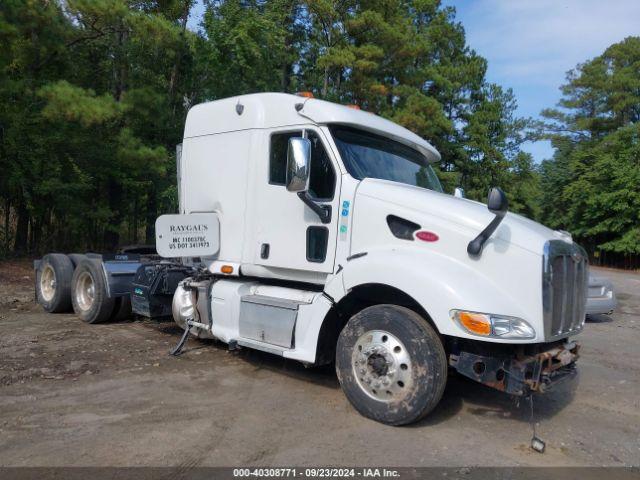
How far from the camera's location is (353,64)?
75.6 ft

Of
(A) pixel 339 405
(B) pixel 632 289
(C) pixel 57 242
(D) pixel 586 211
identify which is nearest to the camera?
(A) pixel 339 405

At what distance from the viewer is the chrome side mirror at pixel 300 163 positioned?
518 cm

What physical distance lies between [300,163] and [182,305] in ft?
9.22

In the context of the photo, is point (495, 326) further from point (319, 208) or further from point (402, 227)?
point (319, 208)

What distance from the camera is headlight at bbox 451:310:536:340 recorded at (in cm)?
422

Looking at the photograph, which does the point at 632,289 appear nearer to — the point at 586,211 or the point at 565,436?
the point at 565,436

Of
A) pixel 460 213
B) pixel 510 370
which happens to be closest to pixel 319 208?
pixel 460 213

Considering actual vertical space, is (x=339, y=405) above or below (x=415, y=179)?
below

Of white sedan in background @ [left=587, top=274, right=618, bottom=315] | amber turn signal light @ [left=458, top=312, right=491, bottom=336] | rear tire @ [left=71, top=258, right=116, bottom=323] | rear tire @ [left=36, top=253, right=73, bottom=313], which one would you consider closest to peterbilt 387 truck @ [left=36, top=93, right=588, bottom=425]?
amber turn signal light @ [left=458, top=312, right=491, bottom=336]

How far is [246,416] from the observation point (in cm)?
487

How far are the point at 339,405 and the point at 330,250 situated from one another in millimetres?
1473

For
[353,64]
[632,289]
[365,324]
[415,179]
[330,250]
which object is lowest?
[632,289]

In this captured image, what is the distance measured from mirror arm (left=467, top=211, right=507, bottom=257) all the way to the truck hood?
0.35 ft

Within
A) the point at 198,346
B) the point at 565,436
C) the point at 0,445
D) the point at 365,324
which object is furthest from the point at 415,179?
the point at 0,445
